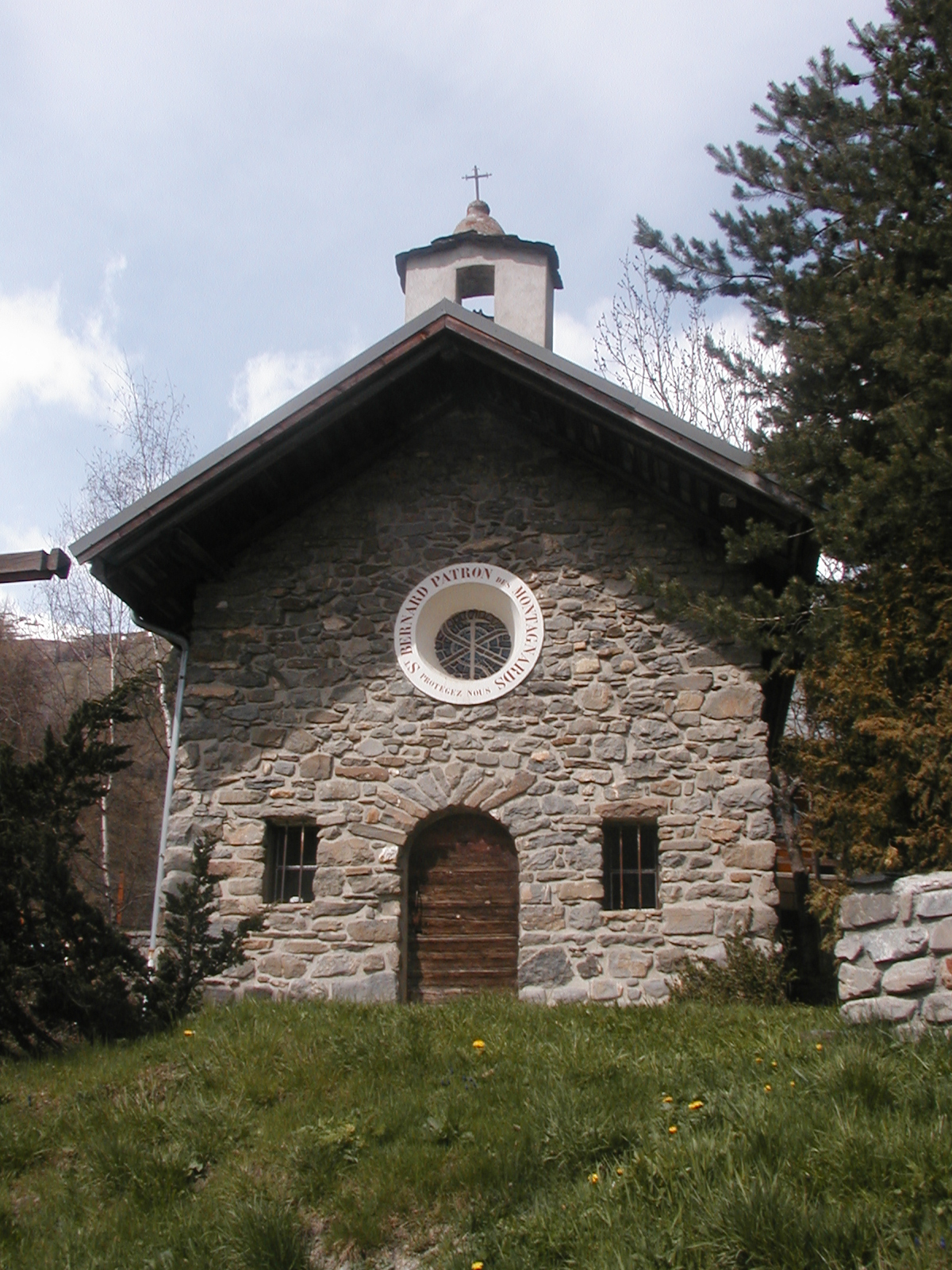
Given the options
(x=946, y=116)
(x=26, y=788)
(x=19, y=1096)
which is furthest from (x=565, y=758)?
(x=946, y=116)

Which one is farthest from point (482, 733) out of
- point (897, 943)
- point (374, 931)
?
point (897, 943)

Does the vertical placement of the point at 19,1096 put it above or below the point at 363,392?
Result: below

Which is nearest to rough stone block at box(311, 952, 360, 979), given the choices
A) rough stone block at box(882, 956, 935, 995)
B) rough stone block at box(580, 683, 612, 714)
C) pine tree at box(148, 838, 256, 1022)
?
pine tree at box(148, 838, 256, 1022)

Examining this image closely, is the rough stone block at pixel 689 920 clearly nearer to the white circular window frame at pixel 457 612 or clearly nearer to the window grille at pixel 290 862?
the white circular window frame at pixel 457 612

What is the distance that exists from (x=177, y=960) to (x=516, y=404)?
557 cm

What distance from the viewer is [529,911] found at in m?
8.77

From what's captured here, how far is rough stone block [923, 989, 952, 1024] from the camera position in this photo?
204 inches

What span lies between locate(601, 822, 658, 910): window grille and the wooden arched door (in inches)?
29.8

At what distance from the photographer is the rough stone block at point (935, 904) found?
5332 millimetres

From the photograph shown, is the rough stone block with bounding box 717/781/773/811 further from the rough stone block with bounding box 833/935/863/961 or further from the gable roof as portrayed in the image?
the rough stone block with bounding box 833/935/863/961

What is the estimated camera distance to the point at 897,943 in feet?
18.1

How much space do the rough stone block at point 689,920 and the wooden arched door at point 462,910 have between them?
1211 millimetres

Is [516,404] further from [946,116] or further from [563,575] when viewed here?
[946,116]

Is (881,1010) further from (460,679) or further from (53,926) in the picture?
(460,679)
